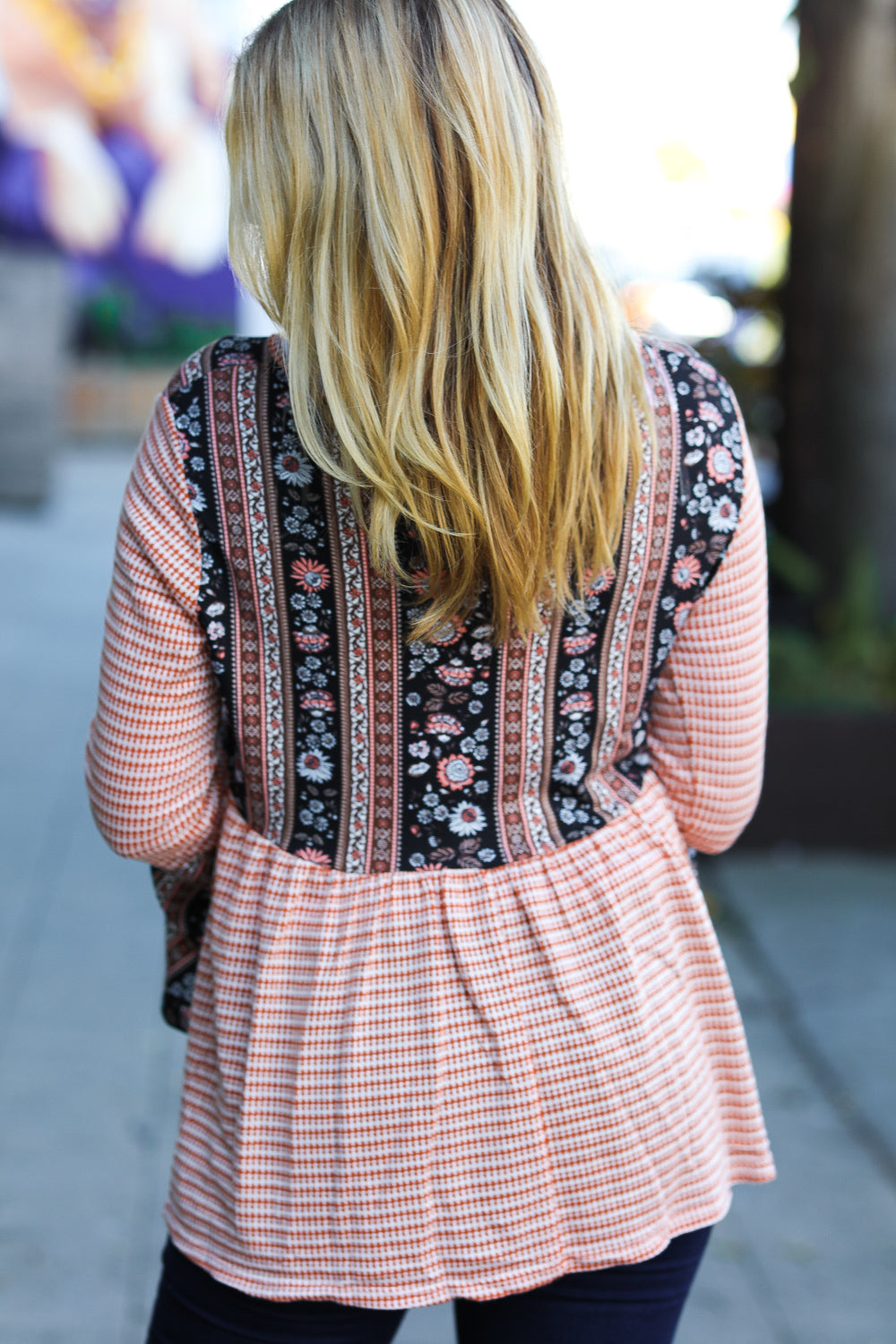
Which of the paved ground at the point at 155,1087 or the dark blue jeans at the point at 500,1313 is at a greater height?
the dark blue jeans at the point at 500,1313

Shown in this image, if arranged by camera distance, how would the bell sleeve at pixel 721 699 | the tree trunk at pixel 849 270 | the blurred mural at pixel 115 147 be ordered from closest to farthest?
the bell sleeve at pixel 721 699
the tree trunk at pixel 849 270
the blurred mural at pixel 115 147

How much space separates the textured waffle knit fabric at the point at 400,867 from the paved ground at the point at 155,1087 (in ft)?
4.50

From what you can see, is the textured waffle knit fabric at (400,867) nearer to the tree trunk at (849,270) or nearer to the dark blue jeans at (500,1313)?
the dark blue jeans at (500,1313)

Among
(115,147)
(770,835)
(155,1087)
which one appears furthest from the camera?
(115,147)

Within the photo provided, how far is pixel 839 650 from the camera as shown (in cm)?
497

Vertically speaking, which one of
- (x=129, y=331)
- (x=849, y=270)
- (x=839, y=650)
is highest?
(x=849, y=270)

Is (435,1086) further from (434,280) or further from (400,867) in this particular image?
(434,280)

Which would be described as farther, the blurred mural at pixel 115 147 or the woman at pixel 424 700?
the blurred mural at pixel 115 147

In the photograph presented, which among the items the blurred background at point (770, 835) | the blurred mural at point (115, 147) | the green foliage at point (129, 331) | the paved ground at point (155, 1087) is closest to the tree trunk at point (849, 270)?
the blurred background at point (770, 835)

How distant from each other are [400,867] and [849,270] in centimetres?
433

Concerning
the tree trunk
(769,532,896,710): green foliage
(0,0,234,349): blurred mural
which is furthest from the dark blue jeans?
(0,0,234,349): blurred mural

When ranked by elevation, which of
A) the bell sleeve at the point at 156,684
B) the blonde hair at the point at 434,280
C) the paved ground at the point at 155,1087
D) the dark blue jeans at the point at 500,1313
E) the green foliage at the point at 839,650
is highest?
the blonde hair at the point at 434,280

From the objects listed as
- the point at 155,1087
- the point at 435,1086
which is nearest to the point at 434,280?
the point at 435,1086

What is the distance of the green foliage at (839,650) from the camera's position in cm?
480
